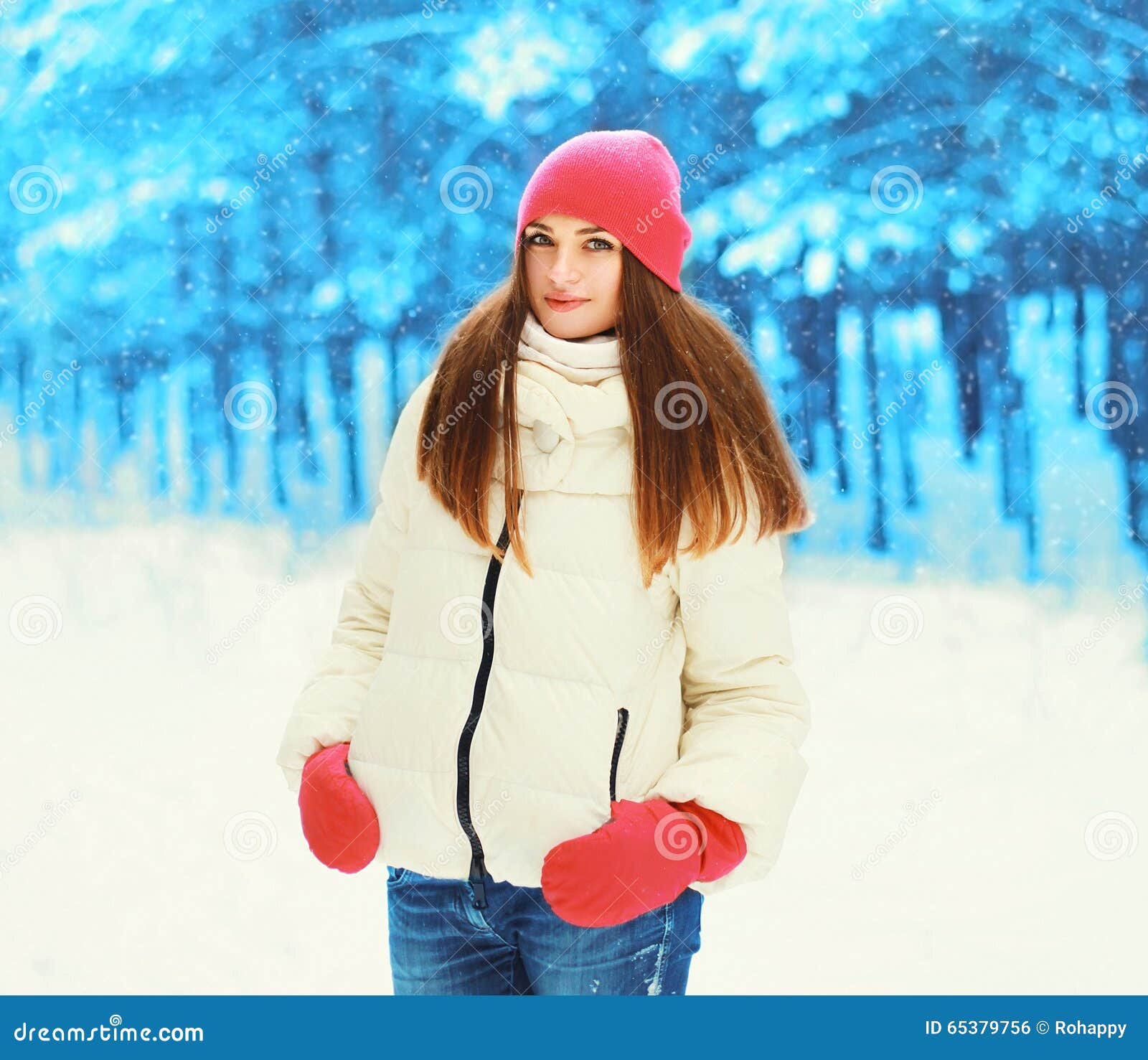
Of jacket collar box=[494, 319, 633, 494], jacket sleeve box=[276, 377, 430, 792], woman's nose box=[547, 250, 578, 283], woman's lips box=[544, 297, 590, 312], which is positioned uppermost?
woman's nose box=[547, 250, 578, 283]

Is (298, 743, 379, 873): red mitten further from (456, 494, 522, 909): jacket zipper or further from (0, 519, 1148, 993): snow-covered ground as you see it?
(0, 519, 1148, 993): snow-covered ground

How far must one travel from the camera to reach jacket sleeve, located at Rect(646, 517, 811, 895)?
2.94 ft

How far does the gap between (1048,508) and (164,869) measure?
1506mm

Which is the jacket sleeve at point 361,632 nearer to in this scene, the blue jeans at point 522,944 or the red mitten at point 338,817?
the red mitten at point 338,817

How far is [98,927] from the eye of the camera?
1.77 m

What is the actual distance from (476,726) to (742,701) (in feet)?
0.71

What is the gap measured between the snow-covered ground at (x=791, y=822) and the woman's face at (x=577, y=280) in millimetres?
977

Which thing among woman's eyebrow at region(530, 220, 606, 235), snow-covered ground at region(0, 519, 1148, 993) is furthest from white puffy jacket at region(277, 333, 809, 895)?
snow-covered ground at region(0, 519, 1148, 993)

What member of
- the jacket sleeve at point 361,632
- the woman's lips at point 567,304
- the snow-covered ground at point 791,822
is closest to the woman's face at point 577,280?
the woman's lips at point 567,304

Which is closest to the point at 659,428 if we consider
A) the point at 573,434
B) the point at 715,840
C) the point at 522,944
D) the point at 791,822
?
the point at 573,434

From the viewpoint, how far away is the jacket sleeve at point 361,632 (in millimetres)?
994

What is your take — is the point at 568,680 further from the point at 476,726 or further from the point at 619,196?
the point at 619,196

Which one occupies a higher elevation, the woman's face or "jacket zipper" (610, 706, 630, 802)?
the woman's face

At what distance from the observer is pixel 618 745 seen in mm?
Answer: 904
